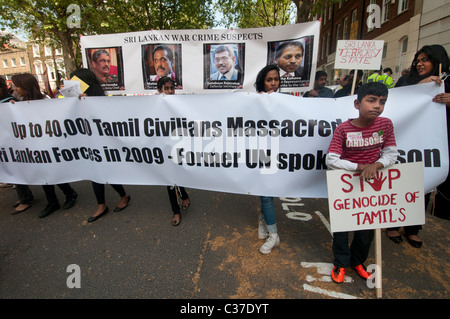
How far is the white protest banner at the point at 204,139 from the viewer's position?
2.43 meters

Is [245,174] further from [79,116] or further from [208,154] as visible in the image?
[79,116]

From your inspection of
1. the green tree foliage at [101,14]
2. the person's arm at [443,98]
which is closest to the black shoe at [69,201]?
the person's arm at [443,98]

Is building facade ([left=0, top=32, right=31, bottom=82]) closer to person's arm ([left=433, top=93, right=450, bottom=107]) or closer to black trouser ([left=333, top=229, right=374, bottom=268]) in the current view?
black trouser ([left=333, top=229, right=374, bottom=268])

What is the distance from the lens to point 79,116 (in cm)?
318

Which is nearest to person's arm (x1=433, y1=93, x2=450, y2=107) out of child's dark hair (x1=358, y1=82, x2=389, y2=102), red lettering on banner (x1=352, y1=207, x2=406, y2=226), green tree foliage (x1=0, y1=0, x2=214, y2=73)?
child's dark hair (x1=358, y1=82, x2=389, y2=102)

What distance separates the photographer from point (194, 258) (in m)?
2.70

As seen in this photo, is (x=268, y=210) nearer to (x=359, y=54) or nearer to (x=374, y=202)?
(x=374, y=202)

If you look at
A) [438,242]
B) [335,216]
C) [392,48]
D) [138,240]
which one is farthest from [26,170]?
[392,48]

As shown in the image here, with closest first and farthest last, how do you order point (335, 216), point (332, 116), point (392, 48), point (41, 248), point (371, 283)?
1. point (335, 216)
2. point (371, 283)
3. point (332, 116)
4. point (41, 248)
5. point (392, 48)

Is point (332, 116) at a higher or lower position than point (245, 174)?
higher

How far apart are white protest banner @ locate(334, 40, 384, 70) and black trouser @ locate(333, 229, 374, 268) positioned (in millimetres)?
2342

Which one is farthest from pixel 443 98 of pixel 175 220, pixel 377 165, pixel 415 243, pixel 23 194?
pixel 23 194

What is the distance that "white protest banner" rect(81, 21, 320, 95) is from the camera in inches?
157

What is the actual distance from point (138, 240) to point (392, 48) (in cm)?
1837
